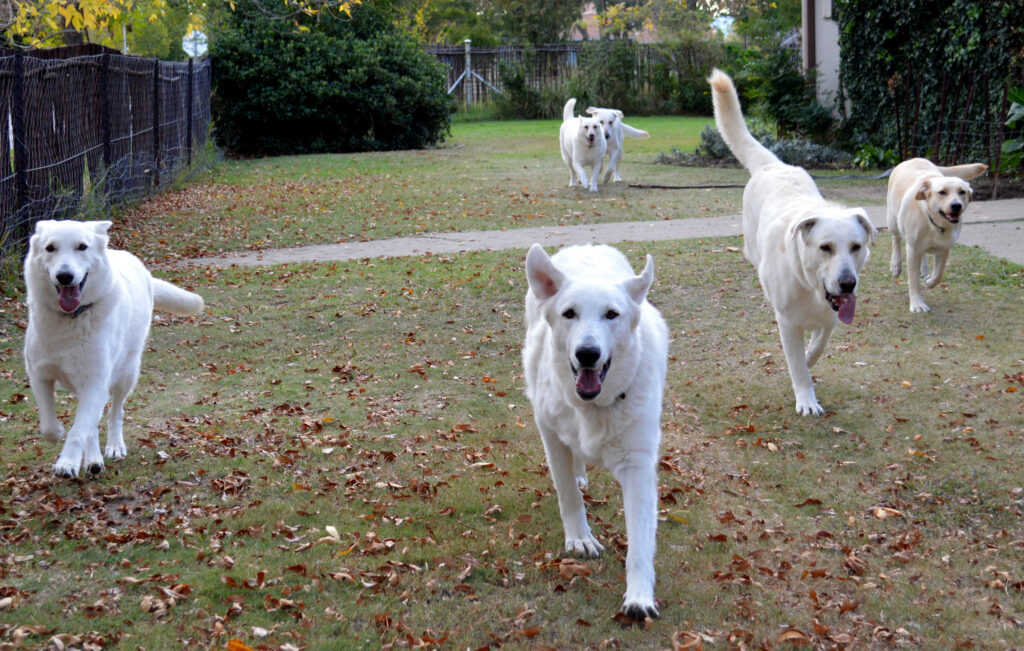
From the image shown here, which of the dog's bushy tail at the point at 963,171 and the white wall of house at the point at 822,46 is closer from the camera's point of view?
the dog's bushy tail at the point at 963,171

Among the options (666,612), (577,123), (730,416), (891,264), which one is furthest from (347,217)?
(666,612)

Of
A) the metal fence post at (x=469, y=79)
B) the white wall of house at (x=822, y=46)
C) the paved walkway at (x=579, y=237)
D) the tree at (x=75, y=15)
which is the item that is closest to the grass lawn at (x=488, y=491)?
the paved walkway at (x=579, y=237)

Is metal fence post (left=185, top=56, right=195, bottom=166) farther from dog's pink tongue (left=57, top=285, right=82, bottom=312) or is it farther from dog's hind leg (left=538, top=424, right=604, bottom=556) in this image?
dog's hind leg (left=538, top=424, right=604, bottom=556)

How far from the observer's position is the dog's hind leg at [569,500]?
4043 mm

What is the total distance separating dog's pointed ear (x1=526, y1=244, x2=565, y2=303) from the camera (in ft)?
12.1

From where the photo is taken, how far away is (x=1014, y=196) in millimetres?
13297

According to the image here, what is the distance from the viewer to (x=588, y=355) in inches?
141

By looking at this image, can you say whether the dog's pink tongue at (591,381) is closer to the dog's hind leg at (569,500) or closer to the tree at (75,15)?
the dog's hind leg at (569,500)

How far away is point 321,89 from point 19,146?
15443 mm

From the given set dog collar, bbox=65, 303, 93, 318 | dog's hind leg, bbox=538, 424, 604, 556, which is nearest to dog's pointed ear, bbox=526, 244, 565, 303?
dog's hind leg, bbox=538, 424, 604, 556

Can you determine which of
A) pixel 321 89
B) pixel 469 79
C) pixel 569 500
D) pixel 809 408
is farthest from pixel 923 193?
pixel 469 79

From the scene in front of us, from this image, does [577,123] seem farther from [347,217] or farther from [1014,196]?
[1014,196]

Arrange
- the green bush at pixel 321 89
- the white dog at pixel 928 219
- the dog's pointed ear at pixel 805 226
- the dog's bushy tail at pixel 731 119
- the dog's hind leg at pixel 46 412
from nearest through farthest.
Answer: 1. the dog's hind leg at pixel 46 412
2. the dog's pointed ear at pixel 805 226
3. the dog's bushy tail at pixel 731 119
4. the white dog at pixel 928 219
5. the green bush at pixel 321 89

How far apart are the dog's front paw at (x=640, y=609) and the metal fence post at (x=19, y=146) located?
8.06 m
